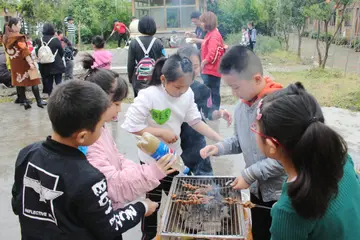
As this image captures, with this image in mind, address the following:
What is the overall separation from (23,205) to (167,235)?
0.72 meters

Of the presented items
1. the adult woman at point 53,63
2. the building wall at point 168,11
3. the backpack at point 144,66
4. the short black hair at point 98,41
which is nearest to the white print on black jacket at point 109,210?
the backpack at point 144,66

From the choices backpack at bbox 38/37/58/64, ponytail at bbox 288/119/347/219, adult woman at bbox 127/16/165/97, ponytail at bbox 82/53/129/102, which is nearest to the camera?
ponytail at bbox 288/119/347/219

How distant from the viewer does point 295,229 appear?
1.27m

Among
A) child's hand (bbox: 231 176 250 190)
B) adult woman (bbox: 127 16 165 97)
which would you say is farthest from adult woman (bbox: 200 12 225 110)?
child's hand (bbox: 231 176 250 190)

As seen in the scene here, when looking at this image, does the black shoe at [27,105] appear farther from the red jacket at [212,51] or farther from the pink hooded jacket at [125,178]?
the pink hooded jacket at [125,178]

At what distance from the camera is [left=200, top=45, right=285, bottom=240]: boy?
2084mm

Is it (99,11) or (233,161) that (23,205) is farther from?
(99,11)

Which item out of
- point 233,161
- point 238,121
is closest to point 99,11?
point 233,161

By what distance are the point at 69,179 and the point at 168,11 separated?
13.6 meters

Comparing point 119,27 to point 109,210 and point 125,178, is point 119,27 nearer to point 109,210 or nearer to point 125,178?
point 125,178

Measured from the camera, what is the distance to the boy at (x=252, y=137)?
2084mm

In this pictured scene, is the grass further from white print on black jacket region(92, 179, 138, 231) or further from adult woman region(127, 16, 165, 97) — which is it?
white print on black jacket region(92, 179, 138, 231)

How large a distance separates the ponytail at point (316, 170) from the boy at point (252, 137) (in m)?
0.75

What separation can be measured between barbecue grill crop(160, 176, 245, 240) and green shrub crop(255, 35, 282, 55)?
1583 cm
